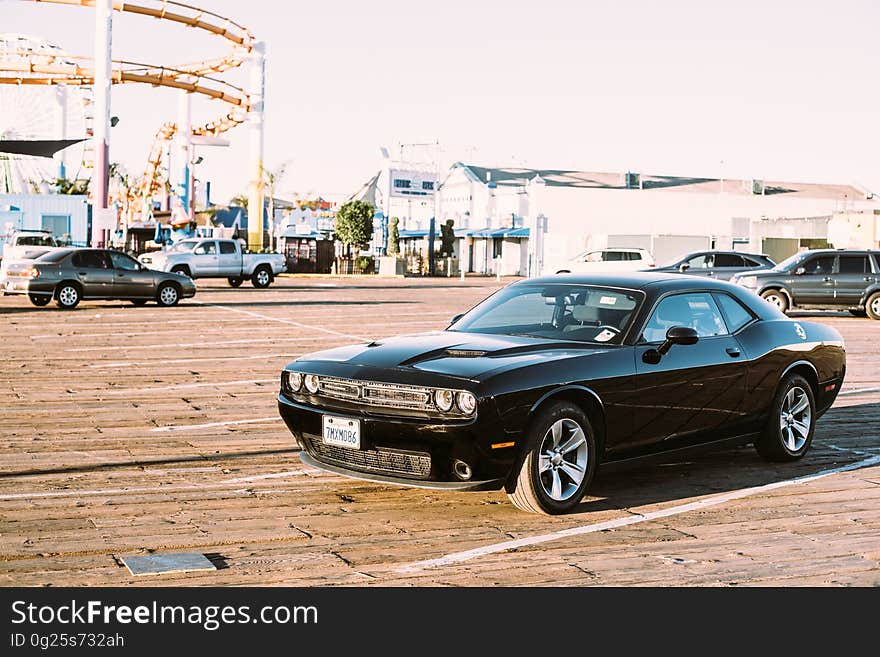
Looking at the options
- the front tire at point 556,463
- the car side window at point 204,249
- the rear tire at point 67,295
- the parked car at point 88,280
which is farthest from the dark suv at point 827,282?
the front tire at point 556,463

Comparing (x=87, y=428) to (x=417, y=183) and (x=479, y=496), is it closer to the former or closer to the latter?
(x=479, y=496)

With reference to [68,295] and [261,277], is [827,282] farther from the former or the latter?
[261,277]

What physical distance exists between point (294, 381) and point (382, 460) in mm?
963

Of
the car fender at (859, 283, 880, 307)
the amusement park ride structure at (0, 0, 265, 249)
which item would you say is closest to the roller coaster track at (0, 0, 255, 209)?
the amusement park ride structure at (0, 0, 265, 249)

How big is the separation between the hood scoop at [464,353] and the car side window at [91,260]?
70.9 ft

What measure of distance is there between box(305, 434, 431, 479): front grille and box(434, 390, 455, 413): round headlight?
11.5 inches

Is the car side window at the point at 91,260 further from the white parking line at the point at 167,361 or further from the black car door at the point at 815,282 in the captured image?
the black car door at the point at 815,282

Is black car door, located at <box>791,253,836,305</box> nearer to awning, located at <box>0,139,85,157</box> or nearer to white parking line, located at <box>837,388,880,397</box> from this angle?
white parking line, located at <box>837,388,880,397</box>

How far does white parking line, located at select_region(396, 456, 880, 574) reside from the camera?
5.93 metres

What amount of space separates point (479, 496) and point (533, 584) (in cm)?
202

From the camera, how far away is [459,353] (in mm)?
7152
